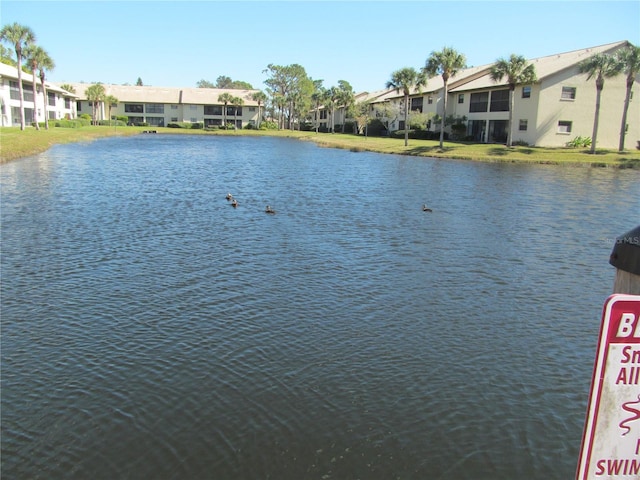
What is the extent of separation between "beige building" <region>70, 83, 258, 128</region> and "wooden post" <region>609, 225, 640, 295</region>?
133 m

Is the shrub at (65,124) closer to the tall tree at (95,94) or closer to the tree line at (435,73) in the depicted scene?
the tree line at (435,73)

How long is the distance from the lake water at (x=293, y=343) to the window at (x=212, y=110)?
114 metres

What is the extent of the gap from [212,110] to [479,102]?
77.4 metres

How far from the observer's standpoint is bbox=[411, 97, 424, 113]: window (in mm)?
89831

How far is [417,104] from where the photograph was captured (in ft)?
298

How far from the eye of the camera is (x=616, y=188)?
37.7m

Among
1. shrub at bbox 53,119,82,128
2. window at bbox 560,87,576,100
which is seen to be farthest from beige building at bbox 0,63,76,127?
window at bbox 560,87,576,100

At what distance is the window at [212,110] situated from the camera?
134625 millimetres

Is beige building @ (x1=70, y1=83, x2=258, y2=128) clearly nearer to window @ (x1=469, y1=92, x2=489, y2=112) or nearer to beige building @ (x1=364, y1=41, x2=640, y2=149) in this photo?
window @ (x1=469, y1=92, x2=489, y2=112)

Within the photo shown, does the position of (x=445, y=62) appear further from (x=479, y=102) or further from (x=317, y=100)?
(x=317, y=100)

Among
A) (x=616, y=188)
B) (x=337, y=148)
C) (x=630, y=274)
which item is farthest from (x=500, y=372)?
(x=337, y=148)

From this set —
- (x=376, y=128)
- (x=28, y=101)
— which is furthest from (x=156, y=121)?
(x=376, y=128)

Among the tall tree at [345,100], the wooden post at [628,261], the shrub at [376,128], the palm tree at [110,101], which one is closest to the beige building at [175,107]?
the palm tree at [110,101]

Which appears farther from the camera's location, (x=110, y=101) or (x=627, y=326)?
(x=110, y=101)
